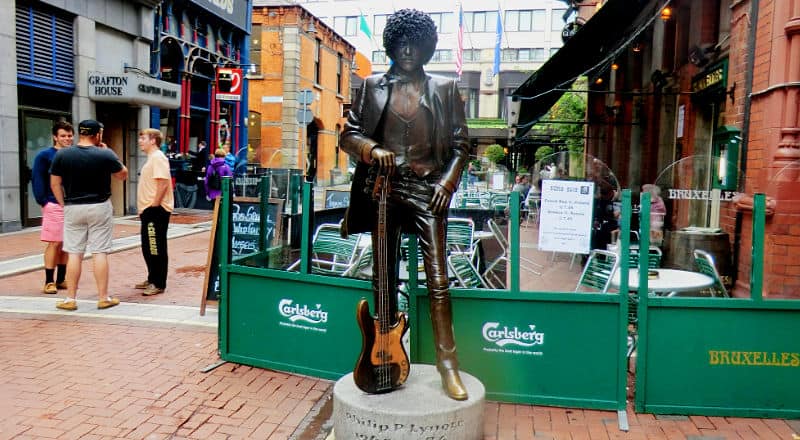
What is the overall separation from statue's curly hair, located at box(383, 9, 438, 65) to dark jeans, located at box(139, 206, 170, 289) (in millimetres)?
4384

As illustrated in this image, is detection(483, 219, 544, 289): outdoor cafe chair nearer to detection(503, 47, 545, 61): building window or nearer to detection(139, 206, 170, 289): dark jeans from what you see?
detection(139, 206, 170, 289): dark jeans

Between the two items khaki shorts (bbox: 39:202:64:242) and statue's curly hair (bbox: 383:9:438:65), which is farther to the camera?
khaki shorts (bbox: 39:202:64:242)

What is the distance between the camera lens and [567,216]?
14.1ft

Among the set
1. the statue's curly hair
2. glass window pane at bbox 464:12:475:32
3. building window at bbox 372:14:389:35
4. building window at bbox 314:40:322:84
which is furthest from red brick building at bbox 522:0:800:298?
glass window pane at bbox 464:12:475:32

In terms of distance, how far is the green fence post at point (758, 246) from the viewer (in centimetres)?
383

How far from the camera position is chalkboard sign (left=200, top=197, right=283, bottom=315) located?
6246mm

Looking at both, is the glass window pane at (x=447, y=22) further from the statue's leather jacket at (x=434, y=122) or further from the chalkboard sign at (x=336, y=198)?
the statue's leather jacket at (x=434, y=122)

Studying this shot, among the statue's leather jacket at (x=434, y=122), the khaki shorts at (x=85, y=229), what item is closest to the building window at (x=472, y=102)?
the khaki shorts at (x=85, y=229)

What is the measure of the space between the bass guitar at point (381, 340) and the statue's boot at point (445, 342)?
19 centimetres

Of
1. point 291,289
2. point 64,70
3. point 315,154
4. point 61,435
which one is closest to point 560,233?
point 291,289

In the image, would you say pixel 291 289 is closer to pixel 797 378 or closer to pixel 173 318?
pixel 173 318

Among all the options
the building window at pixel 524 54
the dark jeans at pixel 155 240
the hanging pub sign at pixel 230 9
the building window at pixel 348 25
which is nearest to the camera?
the dark jeans at pixel 155 240

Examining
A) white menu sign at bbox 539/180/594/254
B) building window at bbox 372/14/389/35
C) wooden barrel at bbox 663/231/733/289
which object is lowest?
wooden barrel at bbox 663/231/733/289

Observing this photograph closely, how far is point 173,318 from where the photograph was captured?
626cm
